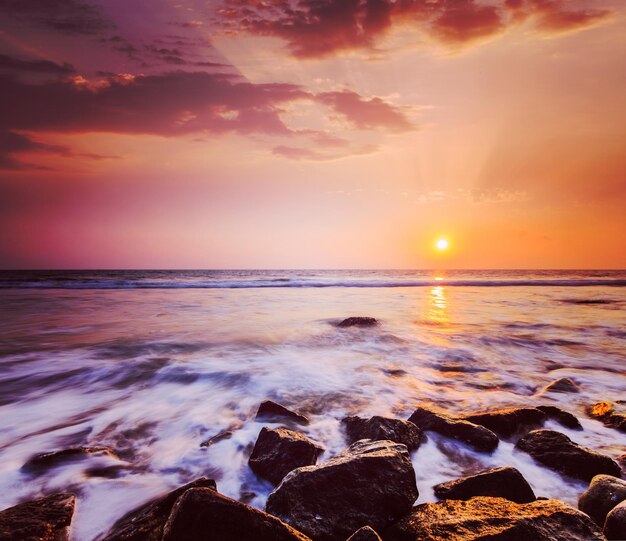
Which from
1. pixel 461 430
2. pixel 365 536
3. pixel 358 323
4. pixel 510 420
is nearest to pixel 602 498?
pixel 461 430

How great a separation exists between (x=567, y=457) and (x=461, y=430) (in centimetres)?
78

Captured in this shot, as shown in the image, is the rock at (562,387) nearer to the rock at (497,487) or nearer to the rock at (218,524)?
the rock at (497,487)

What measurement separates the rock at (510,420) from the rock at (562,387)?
58.9 inches

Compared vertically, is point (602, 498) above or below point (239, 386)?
above

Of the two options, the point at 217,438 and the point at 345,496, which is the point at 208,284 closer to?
the point at 217,438

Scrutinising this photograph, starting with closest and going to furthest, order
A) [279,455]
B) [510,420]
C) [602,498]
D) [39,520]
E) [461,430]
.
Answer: [39,520] → [602,498] → [279,455] → [461,430] → [510,420]

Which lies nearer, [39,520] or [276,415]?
[39,520]

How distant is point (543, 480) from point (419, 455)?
905 mm

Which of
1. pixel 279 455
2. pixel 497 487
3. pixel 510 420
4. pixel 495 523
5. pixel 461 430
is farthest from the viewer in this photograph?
pixel 510 420

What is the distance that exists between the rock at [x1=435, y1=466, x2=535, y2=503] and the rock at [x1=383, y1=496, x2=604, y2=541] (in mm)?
216

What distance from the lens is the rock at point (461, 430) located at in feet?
10.2

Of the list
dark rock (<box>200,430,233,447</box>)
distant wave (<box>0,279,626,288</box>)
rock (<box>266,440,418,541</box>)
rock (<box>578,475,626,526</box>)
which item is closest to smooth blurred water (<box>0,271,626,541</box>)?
dark rock (<box>200,430,233,447</box>)

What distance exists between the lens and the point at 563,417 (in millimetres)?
3586

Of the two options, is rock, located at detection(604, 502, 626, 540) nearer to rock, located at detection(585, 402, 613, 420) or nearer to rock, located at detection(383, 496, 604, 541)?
rock, located at detection(383, 496, 604, 541)
